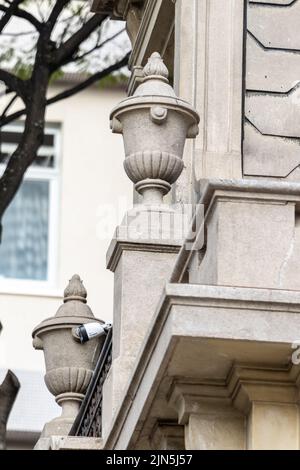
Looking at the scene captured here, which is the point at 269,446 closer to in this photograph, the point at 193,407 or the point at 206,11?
the point at 193,407

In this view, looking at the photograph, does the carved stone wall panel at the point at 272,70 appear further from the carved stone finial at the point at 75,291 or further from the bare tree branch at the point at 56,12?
the bare tree branch at the point at 56,12

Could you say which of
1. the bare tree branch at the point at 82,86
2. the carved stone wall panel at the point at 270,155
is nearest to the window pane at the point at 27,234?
the bare tree branch at the point at 82,86

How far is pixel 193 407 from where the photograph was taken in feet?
44.5

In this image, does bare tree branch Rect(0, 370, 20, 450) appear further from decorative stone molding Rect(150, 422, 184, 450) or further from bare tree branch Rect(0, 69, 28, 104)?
bare tree branch Rect(0, 69, 28, 104)

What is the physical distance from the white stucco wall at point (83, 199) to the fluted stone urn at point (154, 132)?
70.1ft

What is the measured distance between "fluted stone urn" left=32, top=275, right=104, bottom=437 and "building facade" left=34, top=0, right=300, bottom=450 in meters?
0.80

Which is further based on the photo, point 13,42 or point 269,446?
point 13,42

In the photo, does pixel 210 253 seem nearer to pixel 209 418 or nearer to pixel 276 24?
pixel 209 418

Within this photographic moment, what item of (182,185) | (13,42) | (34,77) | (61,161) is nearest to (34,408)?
(61,161)

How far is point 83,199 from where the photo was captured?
3834cm

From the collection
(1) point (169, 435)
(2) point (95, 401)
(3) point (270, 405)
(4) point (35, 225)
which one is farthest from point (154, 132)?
(4) point (35, 225)

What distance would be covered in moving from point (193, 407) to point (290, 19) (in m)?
4.22

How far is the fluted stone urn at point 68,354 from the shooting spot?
18125 millimetres

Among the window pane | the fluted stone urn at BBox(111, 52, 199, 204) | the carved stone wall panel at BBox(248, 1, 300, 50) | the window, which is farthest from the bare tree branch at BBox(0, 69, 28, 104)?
the window pane
